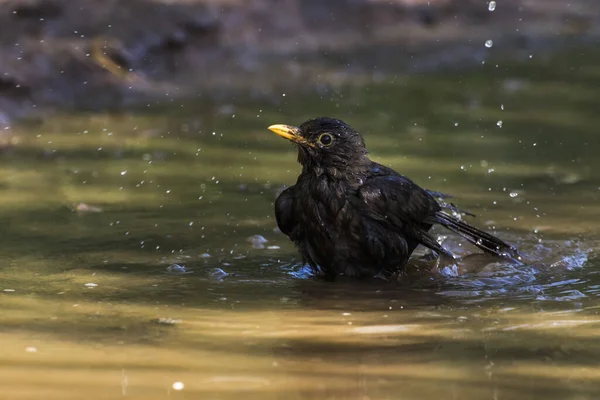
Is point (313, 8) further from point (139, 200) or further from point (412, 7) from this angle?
point (139, 200)

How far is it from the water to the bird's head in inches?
26.7

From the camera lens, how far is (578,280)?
20.9 feet

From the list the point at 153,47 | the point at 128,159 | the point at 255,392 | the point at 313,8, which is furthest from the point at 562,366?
the point at 313,8

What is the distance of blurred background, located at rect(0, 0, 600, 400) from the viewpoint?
4.57 m

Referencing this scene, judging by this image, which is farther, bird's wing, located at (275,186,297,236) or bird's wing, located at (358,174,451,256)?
bird's wing, located at (275,186,297,236)

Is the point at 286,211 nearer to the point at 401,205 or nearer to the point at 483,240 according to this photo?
the point at 401,205

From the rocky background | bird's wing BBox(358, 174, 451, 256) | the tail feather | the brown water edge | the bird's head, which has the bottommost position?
the brown water edge

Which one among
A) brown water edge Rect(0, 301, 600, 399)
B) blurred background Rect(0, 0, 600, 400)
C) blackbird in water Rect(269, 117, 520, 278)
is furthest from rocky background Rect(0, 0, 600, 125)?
brown water edge Rect(0, 301, 600, 399)

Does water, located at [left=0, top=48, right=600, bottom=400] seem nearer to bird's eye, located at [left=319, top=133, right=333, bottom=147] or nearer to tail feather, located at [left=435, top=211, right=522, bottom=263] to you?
tail feather, located at [left=435, top=211, right=522, bottom=263]

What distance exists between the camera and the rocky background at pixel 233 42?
12.8 meters

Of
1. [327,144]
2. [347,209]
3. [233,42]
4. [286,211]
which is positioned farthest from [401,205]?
[233,42]

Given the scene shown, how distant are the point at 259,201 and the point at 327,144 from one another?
177 cm

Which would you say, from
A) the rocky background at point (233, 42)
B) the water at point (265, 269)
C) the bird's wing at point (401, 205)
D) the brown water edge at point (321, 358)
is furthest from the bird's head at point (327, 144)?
the rocky background at point (233, 42)

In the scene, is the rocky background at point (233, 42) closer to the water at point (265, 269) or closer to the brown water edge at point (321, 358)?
the water at point (265, 269)
